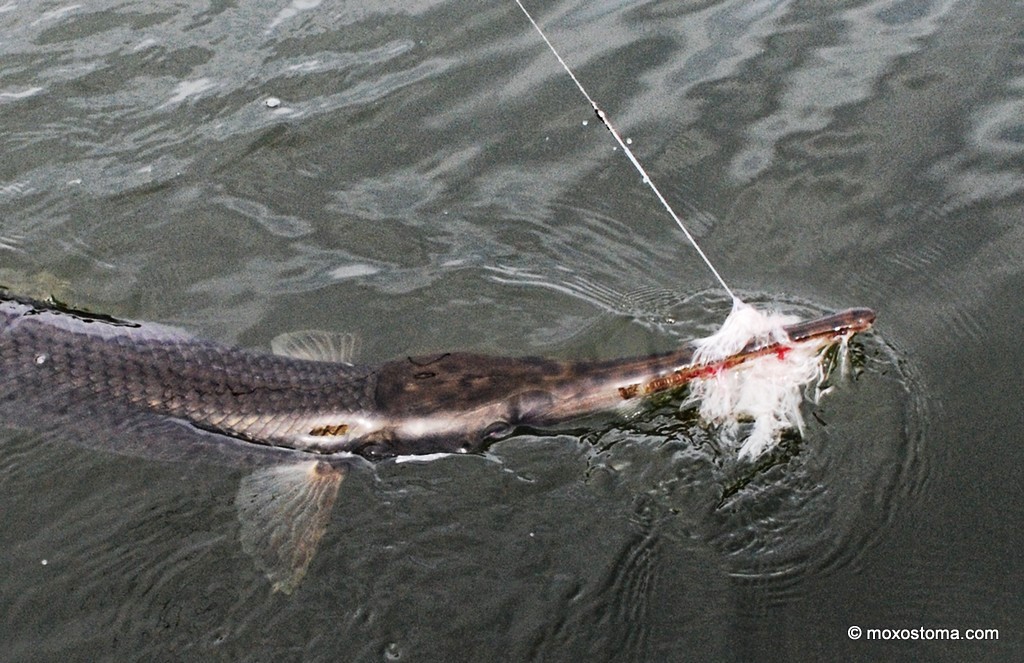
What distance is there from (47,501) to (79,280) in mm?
1633

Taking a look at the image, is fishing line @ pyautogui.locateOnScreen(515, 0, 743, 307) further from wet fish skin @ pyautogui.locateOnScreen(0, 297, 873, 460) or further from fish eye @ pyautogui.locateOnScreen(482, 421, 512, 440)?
fish eye @ pyautogui.locateOnScreen(482, 421, 512, 440)

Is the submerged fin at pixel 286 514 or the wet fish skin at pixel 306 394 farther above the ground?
the wet fish skin at pixel 306 394

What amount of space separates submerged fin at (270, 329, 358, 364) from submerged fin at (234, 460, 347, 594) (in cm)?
66

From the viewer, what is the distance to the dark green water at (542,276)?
4.52 m

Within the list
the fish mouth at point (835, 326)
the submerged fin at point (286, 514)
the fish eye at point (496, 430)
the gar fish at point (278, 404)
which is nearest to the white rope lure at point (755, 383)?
the fish mouth at point (835, 326)

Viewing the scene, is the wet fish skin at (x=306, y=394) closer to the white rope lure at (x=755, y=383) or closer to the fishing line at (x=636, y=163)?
the white rope lure at (x=755, y=383)

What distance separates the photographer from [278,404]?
5.15 m

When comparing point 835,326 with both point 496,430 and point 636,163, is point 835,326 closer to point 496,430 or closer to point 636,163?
point 496,430

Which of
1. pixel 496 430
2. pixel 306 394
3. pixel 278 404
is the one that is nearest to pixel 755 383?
pixel 496 430

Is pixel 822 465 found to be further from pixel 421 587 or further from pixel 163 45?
pixel 163 45

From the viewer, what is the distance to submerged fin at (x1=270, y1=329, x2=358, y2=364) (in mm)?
5555

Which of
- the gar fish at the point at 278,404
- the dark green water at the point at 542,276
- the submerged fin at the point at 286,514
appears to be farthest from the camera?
the gar fish at the point at 278,404

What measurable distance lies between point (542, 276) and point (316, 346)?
51.8 inches

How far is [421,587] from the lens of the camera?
4.59m
